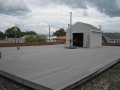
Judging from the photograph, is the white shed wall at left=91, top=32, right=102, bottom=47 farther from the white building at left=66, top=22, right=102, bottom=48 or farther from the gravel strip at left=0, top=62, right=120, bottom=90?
the gravel strip at left=0, top=62, right=120, bottom=90

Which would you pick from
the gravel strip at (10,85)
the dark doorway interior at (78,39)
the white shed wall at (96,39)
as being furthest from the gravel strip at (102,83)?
the dark doorway interior at (78,39)

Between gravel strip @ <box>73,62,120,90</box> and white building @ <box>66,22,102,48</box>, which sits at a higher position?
white building @ <box>66,22,102,48</box>

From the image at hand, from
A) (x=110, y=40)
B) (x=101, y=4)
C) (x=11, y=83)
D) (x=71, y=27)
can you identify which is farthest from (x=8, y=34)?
(x=11, y=83)

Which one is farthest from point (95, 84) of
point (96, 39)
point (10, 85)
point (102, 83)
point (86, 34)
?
point (96, 39)

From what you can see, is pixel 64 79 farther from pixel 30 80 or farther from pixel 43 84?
pixel 30 80

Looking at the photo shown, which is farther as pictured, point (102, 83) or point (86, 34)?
point (86, 34)

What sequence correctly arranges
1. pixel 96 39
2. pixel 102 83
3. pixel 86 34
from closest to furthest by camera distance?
pixel 102 83
pixel 86 34
pixel 96 39

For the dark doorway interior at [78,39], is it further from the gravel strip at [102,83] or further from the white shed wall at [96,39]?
the gravel strip at [102,83]

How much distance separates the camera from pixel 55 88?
9.10ft

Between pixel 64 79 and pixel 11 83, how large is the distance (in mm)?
1505

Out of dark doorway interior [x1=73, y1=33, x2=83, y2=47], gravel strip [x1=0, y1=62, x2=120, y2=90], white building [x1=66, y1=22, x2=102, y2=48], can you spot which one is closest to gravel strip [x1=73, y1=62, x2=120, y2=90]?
gravel strip [x1=0, y1=62, x2=120, y2=90]

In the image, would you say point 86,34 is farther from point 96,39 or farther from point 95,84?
point 95,84

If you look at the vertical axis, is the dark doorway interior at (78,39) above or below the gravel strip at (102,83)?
above

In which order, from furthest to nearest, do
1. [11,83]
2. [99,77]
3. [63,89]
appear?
[99,77] → [11,83] → [63,89]
